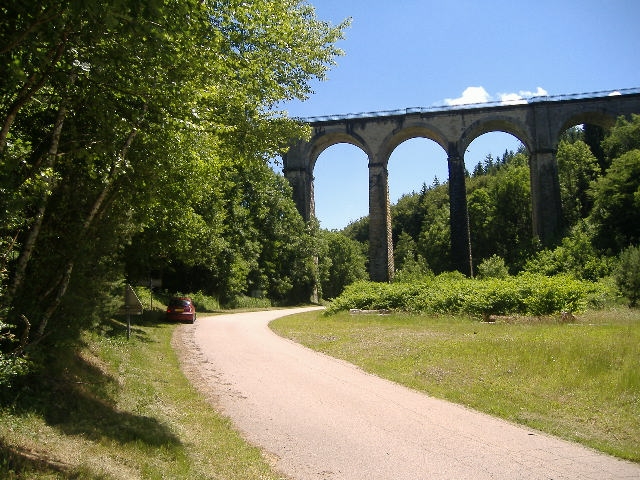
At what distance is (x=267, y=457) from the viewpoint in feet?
20.0

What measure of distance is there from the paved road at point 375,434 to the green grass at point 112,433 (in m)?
0.56

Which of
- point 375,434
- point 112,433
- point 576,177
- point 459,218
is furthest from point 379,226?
point 112,433

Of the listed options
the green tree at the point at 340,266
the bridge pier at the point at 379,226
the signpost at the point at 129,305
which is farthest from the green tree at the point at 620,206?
the green tree at the point at 340,266

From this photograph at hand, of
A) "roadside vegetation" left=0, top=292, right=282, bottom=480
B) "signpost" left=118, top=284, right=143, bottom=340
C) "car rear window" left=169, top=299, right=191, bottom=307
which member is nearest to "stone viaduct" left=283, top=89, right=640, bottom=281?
"car rear window" left=169, top=299, right=191, bottom=307

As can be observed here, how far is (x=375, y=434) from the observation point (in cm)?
705

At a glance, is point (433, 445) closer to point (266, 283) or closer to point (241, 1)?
point (241, 1)

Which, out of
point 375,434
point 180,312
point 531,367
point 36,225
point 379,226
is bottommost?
point 375,434

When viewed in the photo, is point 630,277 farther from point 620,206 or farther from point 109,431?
point 109,431

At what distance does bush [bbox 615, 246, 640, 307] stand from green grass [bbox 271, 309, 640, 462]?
17.2 ft

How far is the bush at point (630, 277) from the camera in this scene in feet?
75.8

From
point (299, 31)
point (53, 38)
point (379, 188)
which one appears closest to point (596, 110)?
point (379, 188)

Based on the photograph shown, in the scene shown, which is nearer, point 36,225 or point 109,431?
point 109,431

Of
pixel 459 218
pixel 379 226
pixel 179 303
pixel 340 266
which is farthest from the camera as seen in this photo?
pixel 340 266

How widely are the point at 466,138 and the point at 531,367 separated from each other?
32745mm
